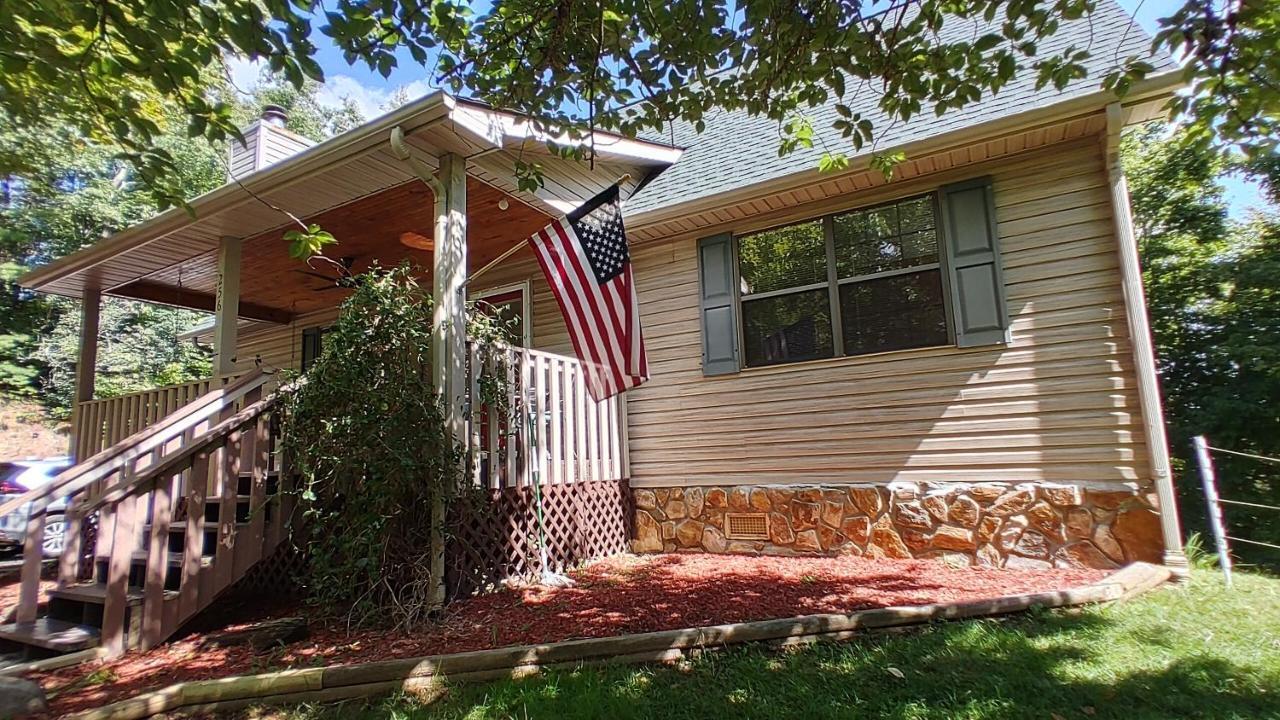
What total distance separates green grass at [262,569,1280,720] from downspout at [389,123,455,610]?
45.8 inches

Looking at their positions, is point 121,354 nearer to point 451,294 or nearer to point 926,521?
point 451,294

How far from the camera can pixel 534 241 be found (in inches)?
168

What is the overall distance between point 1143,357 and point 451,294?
199 inches

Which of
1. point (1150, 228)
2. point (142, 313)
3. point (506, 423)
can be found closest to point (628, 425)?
point (506, 423)

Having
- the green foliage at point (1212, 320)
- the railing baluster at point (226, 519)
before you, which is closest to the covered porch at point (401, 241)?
the railing baluster at point (226, 519)

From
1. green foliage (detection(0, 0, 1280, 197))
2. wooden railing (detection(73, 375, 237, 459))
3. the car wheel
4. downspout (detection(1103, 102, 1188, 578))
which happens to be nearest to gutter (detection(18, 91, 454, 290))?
green foliage (detection(0, 0, 1280, 197))

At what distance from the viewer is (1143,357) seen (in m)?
4.32

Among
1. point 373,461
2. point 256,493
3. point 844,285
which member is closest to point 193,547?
point 256,493

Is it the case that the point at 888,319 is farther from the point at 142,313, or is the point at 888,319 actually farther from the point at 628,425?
the point at 142,313

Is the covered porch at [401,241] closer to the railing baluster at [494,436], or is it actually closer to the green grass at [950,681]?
the railing baluster at [494,436]

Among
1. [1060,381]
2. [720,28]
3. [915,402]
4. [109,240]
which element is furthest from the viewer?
[109,240]

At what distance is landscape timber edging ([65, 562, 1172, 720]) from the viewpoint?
2.81m

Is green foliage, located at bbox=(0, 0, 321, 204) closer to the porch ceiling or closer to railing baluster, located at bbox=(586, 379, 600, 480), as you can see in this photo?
the porch ceiling

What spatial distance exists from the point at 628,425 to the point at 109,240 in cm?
537
